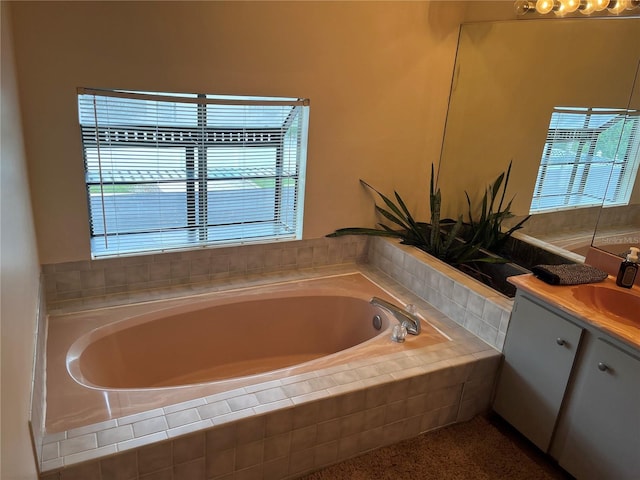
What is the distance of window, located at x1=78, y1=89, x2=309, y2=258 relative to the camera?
7.43 feet

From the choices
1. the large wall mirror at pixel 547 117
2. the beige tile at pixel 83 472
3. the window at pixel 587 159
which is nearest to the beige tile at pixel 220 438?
the beige tile at pixel 83 472

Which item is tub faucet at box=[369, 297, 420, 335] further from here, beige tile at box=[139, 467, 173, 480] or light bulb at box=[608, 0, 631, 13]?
light bulb at box=[608, 0, 631, 13]

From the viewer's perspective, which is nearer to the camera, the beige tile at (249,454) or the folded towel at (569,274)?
the beige tile at (249,454)

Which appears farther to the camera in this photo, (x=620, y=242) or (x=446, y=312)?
(x=446, y=312)

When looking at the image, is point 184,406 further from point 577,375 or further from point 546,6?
point 546,6

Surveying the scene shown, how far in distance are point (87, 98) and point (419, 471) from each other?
2.20m

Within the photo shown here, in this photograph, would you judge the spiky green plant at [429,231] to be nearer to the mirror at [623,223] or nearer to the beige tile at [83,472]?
the mirror at [623,223]

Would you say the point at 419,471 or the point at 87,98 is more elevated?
the point at 87,98

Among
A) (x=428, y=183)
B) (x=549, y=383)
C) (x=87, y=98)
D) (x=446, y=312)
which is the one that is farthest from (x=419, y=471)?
(x=87, y=98)

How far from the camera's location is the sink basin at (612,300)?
1.98m

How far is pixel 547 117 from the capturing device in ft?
8.24

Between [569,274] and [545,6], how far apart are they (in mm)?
1342

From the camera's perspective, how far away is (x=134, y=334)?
229 cm

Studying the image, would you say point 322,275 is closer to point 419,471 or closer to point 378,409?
point 378,409
